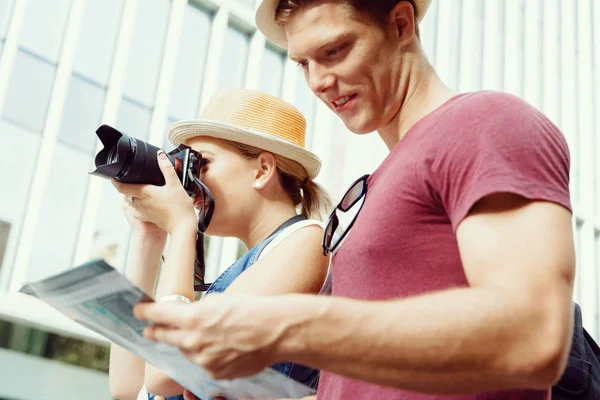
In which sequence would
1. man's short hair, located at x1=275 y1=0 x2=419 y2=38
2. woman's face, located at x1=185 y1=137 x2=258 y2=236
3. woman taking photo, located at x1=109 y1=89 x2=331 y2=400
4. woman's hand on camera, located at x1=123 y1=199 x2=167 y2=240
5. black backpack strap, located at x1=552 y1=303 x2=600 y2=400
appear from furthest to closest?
1. woman's hand on camera, located at x1=123 y1=199 x2=167 y2=240
2. woman's face, located at x1=185 y1=137 x2=258 y2=236
3. woman taking photo, located at x1=109 y1=89 x2=331 y2=400
4. man's short hair, located at x1=275 y1=0 x2=419 y2=38
5. black backpack strap, located at x1=552 y1=303 x2=600 y2=400

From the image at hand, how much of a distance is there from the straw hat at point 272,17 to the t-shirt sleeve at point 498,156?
371mm

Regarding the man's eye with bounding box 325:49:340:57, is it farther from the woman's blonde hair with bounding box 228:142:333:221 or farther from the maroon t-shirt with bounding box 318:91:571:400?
the woman's blonde hair with bounding box 228:142:333:221

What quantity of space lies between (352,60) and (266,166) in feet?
1.82

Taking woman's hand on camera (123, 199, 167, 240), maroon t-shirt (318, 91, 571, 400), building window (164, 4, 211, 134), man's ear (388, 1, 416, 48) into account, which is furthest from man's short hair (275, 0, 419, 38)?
building window (164, 4, 211, 134)

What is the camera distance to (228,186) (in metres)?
1.47

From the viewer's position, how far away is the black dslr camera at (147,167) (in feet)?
4.59

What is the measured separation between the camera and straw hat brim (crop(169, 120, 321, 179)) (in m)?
1.49

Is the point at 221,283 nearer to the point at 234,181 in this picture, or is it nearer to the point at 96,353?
the point at 234,181

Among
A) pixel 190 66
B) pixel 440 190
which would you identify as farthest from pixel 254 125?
pixel 190 66

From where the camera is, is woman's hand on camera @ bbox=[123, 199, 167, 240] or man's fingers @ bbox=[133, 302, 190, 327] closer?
man's fingers @ bbox=[133, 302, 190, 327]

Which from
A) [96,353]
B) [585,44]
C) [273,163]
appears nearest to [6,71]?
[96,353]

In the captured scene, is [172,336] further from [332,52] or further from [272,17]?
[272,17]

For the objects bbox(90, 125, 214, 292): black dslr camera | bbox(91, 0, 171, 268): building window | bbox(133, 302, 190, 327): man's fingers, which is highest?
bbox(91, 0, 171, 268): building window

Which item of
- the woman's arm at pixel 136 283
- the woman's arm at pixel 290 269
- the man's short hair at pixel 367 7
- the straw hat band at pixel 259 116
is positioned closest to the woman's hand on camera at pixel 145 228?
the woman's arm at pixel 136 283
